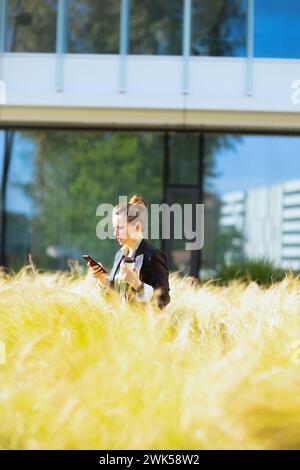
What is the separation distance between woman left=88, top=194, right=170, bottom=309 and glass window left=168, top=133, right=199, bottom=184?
8.53m

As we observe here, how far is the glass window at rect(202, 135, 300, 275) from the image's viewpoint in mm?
12805

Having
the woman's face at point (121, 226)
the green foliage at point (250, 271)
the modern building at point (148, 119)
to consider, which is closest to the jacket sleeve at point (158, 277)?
the woman's face at point (121, 226)

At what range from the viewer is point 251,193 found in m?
12.9

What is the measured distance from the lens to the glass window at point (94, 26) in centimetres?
1212

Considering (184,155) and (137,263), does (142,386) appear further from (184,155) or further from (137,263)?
(184,155)

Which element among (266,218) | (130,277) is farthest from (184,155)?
(130,277)

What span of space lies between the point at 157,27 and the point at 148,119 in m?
1.72

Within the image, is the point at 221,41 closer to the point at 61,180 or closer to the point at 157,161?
the point at 157,161

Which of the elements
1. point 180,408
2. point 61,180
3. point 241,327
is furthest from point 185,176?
point 180,408

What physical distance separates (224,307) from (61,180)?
7.84 meters

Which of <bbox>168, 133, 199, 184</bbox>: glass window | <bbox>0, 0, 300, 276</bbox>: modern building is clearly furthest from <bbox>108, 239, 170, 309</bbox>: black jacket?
<bbox>168, 133, 199, 184</bbox>: glass window

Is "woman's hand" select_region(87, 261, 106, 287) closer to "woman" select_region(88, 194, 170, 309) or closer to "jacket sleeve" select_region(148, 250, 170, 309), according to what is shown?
"woman" select_region(88, 194, 170, 309)

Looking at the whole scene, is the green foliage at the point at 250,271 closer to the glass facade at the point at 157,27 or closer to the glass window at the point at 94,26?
the glass facade at the point at 157,27

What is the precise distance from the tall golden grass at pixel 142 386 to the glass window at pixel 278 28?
26.8 feet
